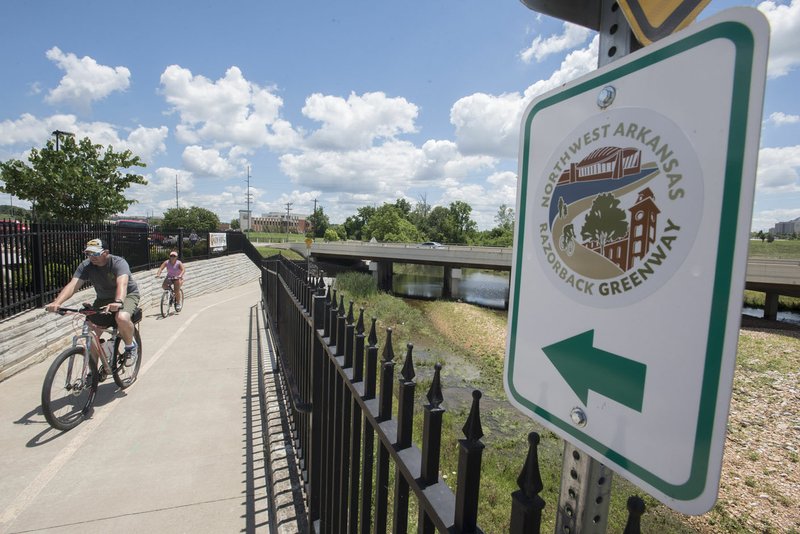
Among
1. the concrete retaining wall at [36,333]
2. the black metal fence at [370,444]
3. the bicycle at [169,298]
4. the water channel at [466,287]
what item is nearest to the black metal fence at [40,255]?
the concrete retaining wall at [36,333]

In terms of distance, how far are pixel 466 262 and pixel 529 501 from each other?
3347 cm

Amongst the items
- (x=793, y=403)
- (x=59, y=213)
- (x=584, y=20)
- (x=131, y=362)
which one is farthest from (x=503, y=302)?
(x=584, y=20)

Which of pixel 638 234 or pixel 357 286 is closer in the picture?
pixel 638 234

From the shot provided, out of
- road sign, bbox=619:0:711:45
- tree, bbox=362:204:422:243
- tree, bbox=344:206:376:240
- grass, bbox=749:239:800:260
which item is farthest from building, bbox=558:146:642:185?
tree, bbox=344:206:376:240

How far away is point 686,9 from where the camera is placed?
0.81 metres

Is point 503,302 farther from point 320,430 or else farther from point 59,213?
point 320,430

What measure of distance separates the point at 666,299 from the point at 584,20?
89cm

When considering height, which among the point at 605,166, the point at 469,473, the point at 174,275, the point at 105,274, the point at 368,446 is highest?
the point at 605,166

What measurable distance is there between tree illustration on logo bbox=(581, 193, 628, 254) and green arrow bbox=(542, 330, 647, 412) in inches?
7.6

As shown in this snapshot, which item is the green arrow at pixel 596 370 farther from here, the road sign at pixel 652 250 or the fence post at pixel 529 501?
the fence post at pixel 529 501

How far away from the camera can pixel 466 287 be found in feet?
155

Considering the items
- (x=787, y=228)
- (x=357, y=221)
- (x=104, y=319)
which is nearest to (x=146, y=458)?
(x=104, y=319)

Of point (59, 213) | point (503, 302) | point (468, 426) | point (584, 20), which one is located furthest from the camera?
point (503, 302)

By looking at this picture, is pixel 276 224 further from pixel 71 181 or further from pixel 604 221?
pixel 604 221
